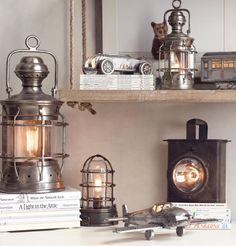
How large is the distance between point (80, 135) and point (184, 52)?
361 mm

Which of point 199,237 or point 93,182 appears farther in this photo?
point 93,182

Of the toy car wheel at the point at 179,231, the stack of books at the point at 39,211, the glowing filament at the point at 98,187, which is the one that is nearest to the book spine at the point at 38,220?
the stack of books at the point at 39,211

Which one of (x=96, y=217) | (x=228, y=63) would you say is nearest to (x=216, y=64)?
(x=228, y=63)

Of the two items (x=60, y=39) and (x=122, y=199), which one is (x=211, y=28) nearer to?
(x=60, y=39)

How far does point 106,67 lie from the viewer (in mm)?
1401

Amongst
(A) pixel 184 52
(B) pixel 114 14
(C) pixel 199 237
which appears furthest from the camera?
(B) pixel 114 14

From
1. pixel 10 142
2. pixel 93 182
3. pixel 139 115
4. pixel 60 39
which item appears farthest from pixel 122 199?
pixel 60 39

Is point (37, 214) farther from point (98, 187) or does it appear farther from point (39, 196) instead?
point (98, 187)

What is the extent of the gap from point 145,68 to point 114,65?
0.07 m

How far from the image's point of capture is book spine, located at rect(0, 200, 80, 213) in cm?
139

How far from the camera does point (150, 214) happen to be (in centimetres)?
135

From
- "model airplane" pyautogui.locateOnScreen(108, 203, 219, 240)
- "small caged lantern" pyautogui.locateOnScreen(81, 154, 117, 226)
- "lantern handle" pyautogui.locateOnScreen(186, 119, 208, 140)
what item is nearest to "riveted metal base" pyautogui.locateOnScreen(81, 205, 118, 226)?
"small caged lantern" pyautogui.locateOnScreen(81, 154, 117, 226)

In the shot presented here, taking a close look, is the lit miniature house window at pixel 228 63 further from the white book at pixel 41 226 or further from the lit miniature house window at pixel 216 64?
the white book at pixel 41 226

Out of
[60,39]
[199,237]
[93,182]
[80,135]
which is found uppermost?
[60,39]
